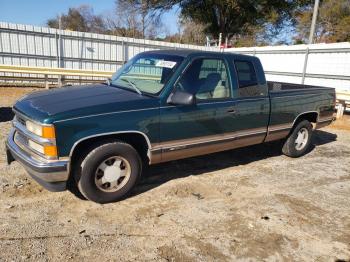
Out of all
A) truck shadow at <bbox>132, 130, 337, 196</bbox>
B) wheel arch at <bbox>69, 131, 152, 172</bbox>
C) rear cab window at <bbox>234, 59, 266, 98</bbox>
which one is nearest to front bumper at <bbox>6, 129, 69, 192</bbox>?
wheel arch at <bbox>69, 131, 152, 172</bbox>

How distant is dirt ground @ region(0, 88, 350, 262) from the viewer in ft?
10.8

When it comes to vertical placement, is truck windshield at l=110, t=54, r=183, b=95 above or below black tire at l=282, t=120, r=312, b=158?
above

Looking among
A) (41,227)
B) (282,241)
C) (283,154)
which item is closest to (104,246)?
(41,227)

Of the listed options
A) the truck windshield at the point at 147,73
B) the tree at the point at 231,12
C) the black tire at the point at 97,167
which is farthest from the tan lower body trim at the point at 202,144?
the tree at the point at 231,12

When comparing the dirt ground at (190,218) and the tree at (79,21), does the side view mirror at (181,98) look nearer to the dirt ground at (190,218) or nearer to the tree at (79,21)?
the dirt ground at (190,218)

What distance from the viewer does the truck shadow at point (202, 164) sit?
498cm

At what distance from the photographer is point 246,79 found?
17.4 feet

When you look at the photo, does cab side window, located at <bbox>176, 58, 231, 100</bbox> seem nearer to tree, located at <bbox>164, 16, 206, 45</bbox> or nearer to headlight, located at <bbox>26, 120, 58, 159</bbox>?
headlight, located at <bbox>26, 120, 58, 159</bbox>

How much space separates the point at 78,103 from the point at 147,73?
51.6 inches

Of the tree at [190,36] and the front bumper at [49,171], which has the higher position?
the tree at [190,36]

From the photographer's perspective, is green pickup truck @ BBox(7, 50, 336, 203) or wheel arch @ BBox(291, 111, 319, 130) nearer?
green pickup truck @ BBox(7, 50, 336, 203)

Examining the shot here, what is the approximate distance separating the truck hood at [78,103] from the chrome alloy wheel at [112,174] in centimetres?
64

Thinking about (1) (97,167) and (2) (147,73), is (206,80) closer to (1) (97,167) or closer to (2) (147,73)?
(2) (147,73)

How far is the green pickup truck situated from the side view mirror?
12 mm
